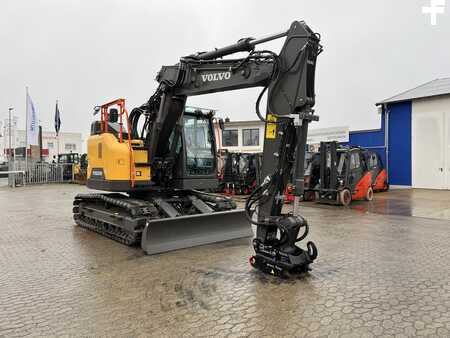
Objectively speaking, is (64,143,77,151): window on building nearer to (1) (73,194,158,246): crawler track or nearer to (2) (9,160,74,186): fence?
(2) (9,160,74,186): fence

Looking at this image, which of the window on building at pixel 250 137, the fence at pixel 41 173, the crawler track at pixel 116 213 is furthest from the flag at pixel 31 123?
the window on building at pixel 250 137

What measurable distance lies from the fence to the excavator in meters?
16.8

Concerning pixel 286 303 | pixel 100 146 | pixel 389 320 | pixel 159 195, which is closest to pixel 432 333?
pixel 389 320

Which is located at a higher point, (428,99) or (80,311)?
(428,99)

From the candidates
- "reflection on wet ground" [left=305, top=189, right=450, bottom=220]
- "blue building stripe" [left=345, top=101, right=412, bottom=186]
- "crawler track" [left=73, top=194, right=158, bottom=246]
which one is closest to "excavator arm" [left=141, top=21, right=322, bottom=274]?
"crawler track" [left=73, top=194, right=158, bottom=246]

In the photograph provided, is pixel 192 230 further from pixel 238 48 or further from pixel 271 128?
pixel 238 48

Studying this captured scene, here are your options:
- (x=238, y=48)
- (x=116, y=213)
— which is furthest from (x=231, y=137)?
(x=238, y=48)

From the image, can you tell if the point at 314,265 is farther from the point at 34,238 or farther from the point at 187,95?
the point at 34,238

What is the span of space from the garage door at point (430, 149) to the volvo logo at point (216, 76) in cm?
1676

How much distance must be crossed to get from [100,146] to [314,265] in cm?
481

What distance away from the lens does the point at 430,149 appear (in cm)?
1953

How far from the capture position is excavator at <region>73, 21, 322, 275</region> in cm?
508

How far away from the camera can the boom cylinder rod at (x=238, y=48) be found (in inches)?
216

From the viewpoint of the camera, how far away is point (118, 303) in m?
4.24
